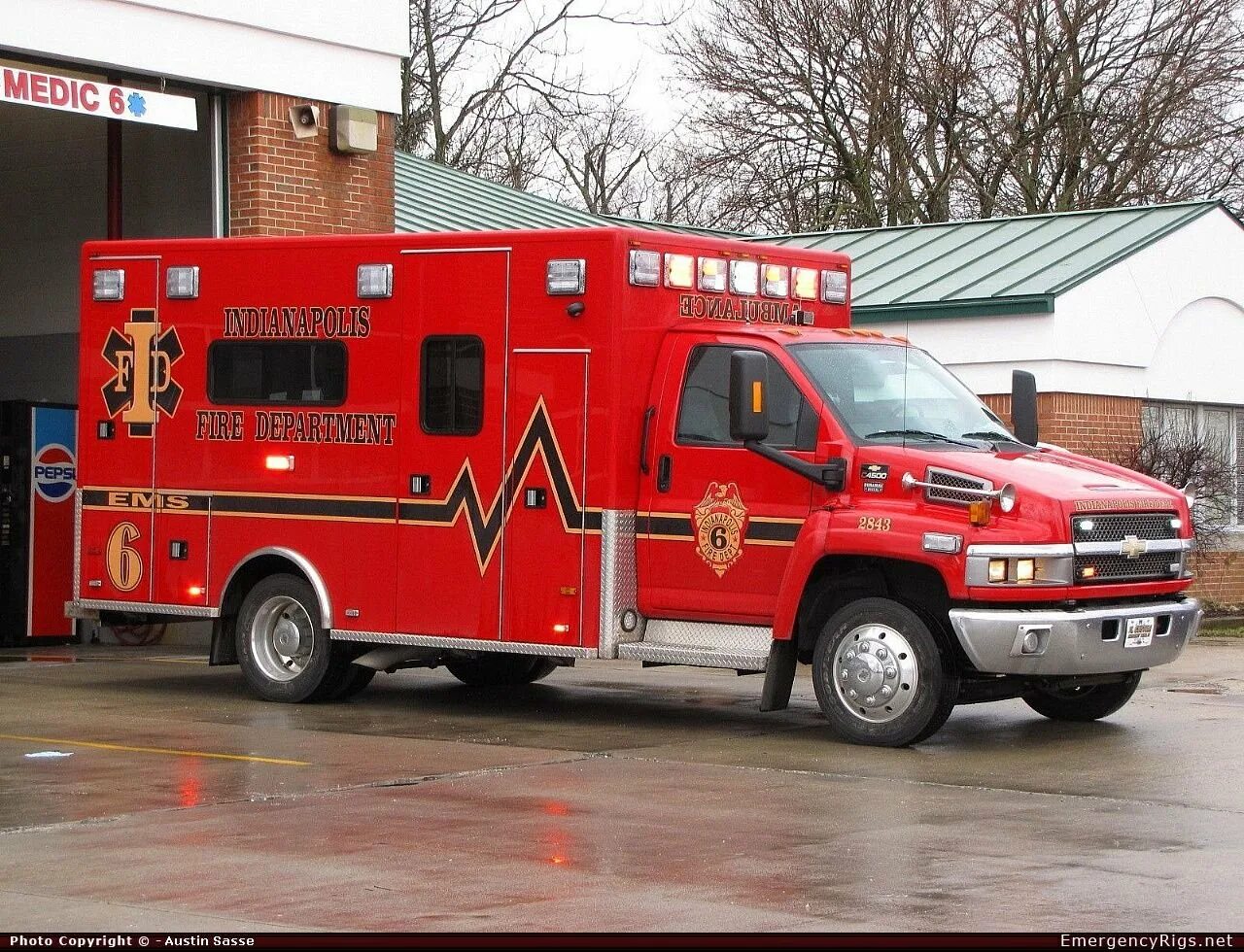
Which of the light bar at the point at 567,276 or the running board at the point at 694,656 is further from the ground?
the light bar at the point at 567,276

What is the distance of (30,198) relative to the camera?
2206 cm

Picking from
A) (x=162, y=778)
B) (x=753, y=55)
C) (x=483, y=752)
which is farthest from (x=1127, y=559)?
(x=753, y=55)

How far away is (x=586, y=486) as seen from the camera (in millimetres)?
12438

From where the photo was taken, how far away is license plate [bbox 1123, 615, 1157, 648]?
37.6ft

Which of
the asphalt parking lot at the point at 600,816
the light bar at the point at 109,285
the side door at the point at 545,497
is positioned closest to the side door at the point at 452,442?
the side door at the point at 545,497

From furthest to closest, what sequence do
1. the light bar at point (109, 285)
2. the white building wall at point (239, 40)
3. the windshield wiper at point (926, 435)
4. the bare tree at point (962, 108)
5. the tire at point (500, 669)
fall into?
the bare tree at point (962, 108) < the white building wall at point (239, 40) < the tire at point (500, 669) < the light bar at point (109, 285) < the windshield wiper at point (926, 435)

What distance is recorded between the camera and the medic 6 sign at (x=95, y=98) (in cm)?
1596

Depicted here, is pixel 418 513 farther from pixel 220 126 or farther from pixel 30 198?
pixel 30 198

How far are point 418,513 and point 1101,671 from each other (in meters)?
4.47

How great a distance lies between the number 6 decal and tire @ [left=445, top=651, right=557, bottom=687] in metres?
2.33

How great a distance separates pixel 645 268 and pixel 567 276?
0.49 meters

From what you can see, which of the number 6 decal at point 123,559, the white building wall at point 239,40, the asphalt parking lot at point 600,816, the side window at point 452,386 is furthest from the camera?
the white building wall at point 239,40

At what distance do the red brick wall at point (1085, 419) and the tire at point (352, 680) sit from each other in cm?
862

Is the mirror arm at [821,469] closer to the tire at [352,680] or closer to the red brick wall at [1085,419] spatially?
the tire at [352,680]
